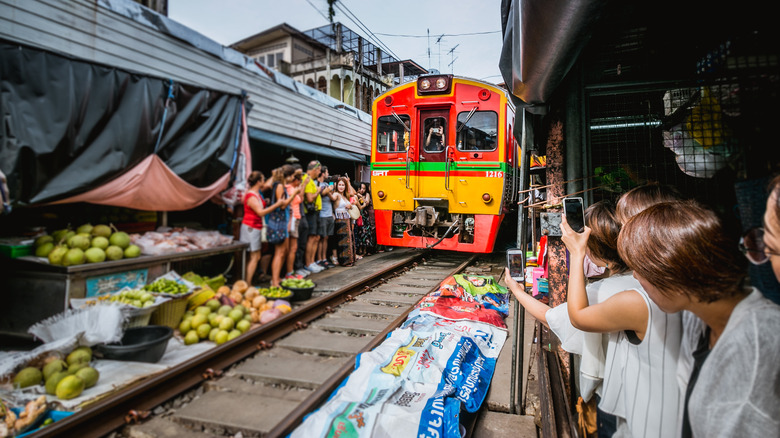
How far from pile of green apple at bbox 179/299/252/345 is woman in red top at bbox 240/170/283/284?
167 cm

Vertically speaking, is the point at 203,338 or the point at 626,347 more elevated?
the point at 626,347

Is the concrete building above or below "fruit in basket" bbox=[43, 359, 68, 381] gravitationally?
above

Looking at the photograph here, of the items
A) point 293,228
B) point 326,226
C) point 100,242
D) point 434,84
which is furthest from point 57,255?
point 434,84

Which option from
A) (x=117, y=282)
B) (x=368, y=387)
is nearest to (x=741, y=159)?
(x=368, y=387)

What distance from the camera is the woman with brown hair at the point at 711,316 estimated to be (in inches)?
32.7

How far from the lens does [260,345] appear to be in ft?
12.7

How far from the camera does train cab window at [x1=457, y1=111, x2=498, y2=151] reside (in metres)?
7.22

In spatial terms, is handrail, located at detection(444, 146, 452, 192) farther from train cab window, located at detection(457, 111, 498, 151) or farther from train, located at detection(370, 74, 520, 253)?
train cab window, located at detection(457, 111, 498, 151)

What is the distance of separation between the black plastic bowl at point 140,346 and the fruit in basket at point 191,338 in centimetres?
33

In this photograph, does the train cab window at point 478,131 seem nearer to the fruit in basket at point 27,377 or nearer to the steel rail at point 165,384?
the steel rail at point 165,384

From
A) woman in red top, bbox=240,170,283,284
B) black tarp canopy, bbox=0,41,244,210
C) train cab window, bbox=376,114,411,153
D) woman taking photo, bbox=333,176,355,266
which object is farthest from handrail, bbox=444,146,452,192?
black tarp canopy, bbox=0,41,244,210

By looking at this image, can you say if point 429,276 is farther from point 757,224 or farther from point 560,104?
point 757,224

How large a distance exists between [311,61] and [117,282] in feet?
51.9

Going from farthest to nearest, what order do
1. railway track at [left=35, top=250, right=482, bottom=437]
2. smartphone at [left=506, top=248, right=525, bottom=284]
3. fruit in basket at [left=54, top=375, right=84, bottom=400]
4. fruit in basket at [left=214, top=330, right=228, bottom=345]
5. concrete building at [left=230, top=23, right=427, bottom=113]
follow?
concrete building at [left=230, top=23, right=427, bottom=113], fruit in basket at [left=214, top=330, right=228, bottom=345], fruit in basket at [left=54, top=375, right=84, bottom=400], railway track at [left=35, top=250, right=482, bottom=437], smartphone at [left=506, top=248, right=525, bottom=284]
